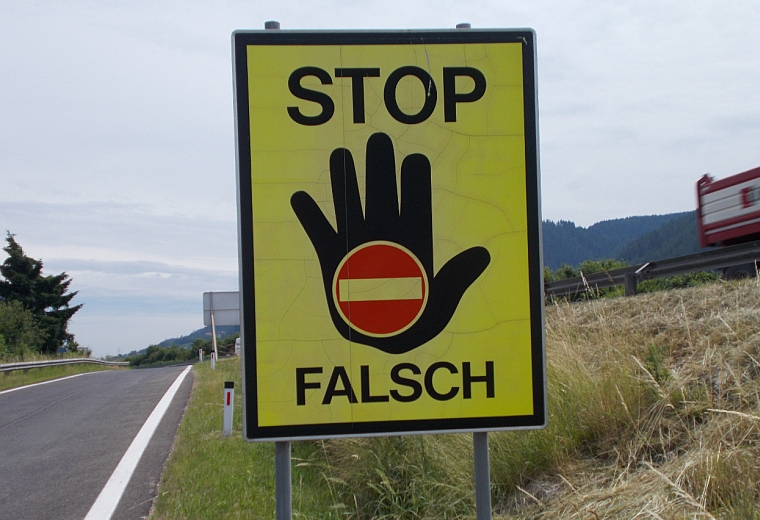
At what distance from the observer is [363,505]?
4.89 metres

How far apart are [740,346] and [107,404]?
1227 centimetres

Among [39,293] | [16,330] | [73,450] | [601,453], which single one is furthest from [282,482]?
[39,293]

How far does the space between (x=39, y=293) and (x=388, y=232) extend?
68734 mm

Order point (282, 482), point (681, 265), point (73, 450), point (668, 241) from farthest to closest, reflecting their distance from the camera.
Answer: point (668, 241), point (681, 265), point (73, 450), point (282, 482)

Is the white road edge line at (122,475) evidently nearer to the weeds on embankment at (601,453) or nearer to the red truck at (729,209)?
the weeds on embankment at (601,453)

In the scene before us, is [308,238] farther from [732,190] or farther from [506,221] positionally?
[732,190]

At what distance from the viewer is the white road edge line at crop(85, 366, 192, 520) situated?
5785 millimetres

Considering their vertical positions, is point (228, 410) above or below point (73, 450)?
above

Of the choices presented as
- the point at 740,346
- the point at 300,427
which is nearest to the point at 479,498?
the point at 300,427

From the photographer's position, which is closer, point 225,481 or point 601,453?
point 601,453

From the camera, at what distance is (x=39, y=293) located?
62906 mm

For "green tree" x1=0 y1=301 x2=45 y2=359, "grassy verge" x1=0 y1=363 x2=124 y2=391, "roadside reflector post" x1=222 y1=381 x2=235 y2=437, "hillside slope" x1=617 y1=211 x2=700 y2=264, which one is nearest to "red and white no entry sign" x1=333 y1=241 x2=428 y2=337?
"roadside reflector post" x1=222 y1=381 x2=235 y2=437

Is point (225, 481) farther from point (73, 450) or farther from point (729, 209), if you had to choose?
point (729, 209)

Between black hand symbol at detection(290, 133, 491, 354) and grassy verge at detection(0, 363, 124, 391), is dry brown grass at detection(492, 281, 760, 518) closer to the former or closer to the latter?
black hand symbol at detection(290, 133, 491, 354)
